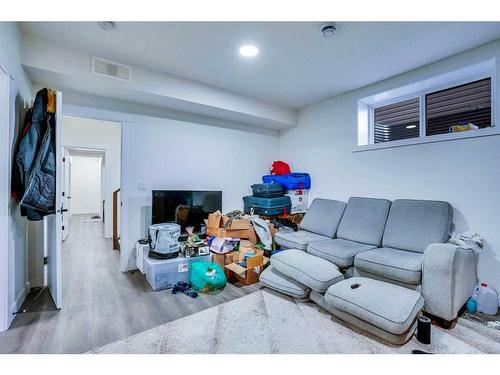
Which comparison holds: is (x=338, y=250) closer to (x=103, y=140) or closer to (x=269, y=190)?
(x=269, y=190)

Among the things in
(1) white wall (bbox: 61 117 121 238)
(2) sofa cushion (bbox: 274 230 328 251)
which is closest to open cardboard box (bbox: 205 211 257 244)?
(2) sofa cushion (bbox: 274 230 328 251)

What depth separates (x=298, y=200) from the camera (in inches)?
153

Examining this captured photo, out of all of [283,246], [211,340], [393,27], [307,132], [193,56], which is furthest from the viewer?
[307,132]

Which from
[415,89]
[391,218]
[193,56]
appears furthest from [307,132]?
[193,56]

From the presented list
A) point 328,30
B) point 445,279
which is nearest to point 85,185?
point 328,30

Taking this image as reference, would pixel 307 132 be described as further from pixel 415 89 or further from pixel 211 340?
pixel 211 340

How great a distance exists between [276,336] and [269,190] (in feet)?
7.23

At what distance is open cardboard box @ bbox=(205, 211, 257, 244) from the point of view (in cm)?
314

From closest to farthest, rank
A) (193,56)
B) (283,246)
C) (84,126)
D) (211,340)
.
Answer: (211,340)
(193,56)
(283,246)
(84,126)

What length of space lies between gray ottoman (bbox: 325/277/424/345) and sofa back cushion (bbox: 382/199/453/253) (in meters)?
0.75

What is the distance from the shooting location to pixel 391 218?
8.95 ft

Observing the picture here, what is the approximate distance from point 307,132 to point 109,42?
291 cm

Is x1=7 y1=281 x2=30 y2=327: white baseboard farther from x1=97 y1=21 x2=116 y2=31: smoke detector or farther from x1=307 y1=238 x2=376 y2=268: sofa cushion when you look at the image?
x1=307 y1=238 x2=376 y2=268: sofa cushion
